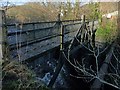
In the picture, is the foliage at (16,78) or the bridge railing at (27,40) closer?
the foliage at (16,78)

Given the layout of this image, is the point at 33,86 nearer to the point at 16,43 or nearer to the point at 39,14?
the point at 16,43

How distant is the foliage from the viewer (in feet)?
15.9

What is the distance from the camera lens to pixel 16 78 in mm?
4945

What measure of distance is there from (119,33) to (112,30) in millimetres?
550

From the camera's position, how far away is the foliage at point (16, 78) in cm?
485

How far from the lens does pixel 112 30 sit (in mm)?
13516

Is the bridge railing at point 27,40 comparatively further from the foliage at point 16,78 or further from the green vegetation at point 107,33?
the green vegetation at point 107,33

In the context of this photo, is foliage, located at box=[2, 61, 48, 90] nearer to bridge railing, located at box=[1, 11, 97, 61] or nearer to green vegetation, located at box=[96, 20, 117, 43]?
bridge railing, located at box=[1, 11, 97, 61]

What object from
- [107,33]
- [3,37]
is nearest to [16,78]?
[3,37]

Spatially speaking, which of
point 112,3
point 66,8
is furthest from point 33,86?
point 66,8

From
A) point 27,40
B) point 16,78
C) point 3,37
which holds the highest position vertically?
point 3,37

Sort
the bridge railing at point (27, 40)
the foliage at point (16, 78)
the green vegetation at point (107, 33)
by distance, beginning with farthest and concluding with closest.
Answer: the green vegetation at point (107, 33) → the bridge railing at point (27, 40) → the foliage at point (16, 78)

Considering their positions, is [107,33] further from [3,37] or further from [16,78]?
[16,78]

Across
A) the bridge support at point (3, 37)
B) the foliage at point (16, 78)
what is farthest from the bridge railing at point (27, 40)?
the foliage at point (16, 78)
